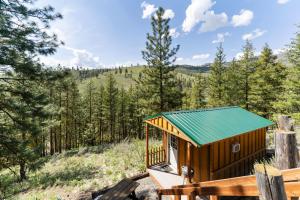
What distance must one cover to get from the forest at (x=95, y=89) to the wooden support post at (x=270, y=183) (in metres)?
8.58

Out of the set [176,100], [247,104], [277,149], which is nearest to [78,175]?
[176,100]

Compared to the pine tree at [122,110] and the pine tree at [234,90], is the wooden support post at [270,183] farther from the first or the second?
the pine tree at [122,110]

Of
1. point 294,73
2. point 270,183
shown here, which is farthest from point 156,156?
point 294,73

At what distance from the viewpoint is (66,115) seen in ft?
105

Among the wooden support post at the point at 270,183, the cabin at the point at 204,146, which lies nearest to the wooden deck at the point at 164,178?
the cabin at the point at 204,146

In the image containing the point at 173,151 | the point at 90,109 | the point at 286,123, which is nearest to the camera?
the point at 286,123

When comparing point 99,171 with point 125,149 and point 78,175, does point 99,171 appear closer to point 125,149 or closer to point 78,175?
point 78,175

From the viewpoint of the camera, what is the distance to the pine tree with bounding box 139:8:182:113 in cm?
1867

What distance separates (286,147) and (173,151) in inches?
363

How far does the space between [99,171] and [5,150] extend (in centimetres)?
638

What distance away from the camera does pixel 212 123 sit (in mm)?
9984

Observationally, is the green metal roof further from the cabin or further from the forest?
the forest

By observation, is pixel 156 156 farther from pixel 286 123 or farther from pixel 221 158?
pixel 286 123

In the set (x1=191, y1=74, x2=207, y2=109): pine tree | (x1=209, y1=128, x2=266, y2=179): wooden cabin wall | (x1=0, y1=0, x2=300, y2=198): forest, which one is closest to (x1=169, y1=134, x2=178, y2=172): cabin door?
(x1=209, y1=128, x2=266, y2=179): wooden cabin wall
